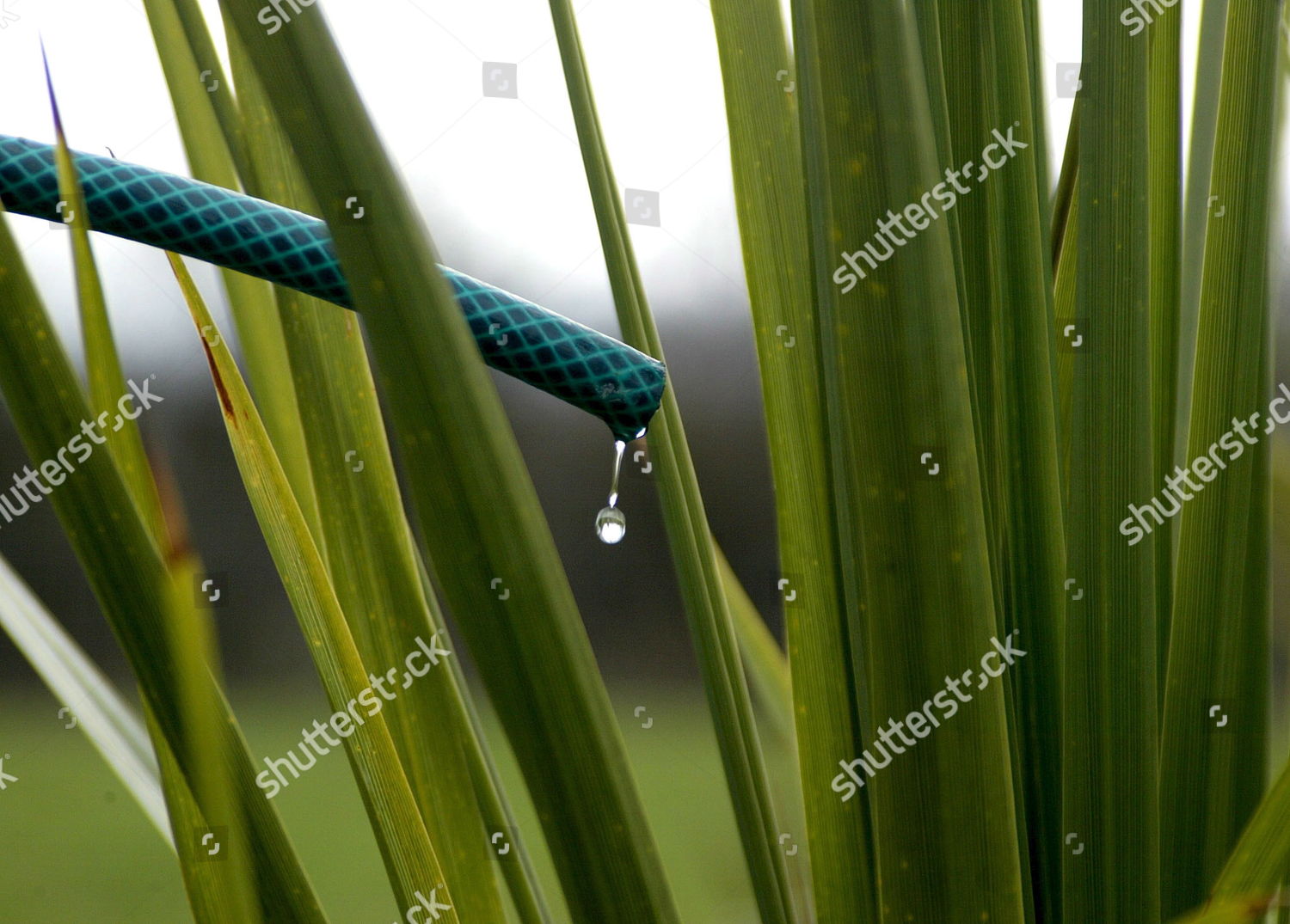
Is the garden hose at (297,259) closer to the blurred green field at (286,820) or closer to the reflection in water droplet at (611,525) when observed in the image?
the reflection in water droplet at (611,525)

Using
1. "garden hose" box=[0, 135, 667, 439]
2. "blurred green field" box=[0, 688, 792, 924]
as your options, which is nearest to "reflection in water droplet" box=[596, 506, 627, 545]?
"garden hose" box=[0, 135, 667, 439]

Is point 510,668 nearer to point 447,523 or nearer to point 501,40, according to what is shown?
point 447,523

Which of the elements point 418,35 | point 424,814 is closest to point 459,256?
point 418,35

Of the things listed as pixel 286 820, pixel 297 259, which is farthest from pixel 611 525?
pixel 286 820

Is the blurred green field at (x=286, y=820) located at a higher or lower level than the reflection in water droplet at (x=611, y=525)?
lower

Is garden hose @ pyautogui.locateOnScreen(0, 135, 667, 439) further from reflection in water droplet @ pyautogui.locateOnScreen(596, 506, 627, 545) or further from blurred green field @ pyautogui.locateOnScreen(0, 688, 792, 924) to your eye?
blurred green field @ pyautogui.locateOnScreen(0, 688, 792, 924)

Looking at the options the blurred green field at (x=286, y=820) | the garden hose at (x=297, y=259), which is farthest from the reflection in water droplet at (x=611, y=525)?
the blurred green field at (x=286, y=820)
